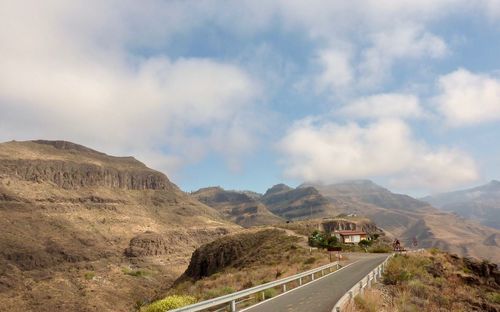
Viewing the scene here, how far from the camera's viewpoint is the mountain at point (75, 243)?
312ft

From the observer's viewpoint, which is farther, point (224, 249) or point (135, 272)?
point (135, 272)

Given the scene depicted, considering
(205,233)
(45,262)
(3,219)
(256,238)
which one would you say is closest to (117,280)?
(45,262)

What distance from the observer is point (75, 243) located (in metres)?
142

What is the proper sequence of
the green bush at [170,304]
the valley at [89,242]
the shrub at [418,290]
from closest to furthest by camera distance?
the shrub at [418,290] < the green bush at [170,304] < the valley at [89,242]

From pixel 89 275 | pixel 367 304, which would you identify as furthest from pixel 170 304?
pixel 89 275

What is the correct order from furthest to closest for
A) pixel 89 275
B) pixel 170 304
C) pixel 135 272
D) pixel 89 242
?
pixel 89 242, pixel 135 272, pixel 89 275, pixel 170 304

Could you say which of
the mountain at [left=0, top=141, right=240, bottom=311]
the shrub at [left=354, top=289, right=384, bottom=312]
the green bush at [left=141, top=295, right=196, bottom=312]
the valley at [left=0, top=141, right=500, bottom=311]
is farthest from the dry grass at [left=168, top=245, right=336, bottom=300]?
the mountain at [left=0, top=141, right=240, bottom=311]

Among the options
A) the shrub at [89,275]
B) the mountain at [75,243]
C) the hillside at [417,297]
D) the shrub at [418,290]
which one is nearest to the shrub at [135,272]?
the mountain at [75,243]

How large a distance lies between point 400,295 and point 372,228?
7178 inches

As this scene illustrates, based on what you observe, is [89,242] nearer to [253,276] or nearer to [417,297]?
[253,276]

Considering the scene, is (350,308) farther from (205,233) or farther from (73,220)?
(205,233)

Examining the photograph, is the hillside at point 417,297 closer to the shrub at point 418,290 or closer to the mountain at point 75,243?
the shrub at point 418,290

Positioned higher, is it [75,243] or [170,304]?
[75,243]

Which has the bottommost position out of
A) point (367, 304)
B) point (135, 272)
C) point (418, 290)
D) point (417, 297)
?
point (135, 272)
